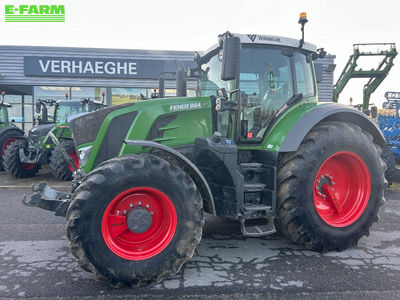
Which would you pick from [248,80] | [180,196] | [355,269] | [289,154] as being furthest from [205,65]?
[355,269]

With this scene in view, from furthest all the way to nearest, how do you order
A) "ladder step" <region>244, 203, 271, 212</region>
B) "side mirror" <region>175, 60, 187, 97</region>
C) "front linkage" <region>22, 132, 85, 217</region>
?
"side mirror" <region>175, 60, 187, 97</region>
"ladder step" <region>244, 203, 271, 212</region>
"front linkage" <region>22, 132, 85, 217</region>

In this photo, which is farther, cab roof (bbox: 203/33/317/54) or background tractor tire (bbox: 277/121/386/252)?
cab roof (bbox: 203/33/317/54)

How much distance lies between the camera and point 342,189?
13.3ft

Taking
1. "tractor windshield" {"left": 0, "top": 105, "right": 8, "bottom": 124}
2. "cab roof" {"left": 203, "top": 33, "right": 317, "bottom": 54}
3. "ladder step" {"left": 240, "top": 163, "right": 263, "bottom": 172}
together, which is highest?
"cab roof" {"left": 203, "top": 33, "right": 317, "bottom": 54}

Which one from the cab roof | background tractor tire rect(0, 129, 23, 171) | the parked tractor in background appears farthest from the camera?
background tractor tire rect(0, 129, 23, 171)

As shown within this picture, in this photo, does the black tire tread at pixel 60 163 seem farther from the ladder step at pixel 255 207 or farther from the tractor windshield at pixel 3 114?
the ladder step at pixel 255 207

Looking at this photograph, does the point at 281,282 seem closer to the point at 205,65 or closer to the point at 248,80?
the point at 248,80

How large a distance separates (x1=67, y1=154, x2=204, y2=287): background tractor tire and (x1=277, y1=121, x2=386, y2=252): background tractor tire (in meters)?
1.13

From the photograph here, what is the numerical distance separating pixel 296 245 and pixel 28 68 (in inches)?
590

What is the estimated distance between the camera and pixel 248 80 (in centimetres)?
383

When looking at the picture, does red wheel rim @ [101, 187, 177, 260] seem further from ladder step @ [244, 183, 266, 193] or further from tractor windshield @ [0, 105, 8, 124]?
tractor windshield @ [0, 105, 8, 124]

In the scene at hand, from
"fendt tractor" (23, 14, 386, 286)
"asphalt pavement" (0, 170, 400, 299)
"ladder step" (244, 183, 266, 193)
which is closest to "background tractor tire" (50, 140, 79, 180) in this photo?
"asphalt pavement" (0, 170, 400, 299)

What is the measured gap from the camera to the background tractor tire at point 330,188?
11.4ft

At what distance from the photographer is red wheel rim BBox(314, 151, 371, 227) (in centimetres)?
380
